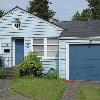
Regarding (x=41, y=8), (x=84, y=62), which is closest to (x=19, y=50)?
(x=84, y=62)

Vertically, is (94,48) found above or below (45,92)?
above

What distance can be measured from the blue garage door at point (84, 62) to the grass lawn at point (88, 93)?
14.3ft

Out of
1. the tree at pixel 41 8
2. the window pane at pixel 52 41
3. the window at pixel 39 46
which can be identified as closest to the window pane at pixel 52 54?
the window at pixel 39 46

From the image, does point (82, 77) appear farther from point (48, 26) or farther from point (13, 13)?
point (13, 13)

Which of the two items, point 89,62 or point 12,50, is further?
point 12,50

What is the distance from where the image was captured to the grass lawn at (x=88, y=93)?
14.4m

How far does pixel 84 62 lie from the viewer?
70.6ft

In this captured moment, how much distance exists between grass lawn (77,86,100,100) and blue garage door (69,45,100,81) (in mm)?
4362

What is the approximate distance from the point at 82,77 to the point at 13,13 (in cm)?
631

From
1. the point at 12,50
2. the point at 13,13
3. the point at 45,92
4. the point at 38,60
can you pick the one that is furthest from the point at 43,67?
the point at 45,92

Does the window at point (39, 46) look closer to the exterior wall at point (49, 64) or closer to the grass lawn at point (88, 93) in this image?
the exterior wall at point (49, 64)

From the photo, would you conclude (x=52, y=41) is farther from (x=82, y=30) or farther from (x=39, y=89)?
(x=39, y=89)

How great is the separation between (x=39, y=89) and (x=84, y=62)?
604cm

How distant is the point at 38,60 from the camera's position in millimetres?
21812
